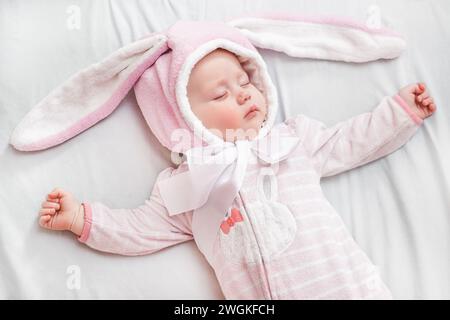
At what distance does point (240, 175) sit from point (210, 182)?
6 cm

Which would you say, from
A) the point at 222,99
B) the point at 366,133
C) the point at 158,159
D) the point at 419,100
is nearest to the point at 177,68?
the point at 222,99

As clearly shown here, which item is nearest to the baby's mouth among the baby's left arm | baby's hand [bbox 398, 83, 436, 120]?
the baby's left arm

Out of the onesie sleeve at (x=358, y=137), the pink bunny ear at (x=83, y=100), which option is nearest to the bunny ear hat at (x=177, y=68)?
the pink bunny ear at (x=83, y=100)

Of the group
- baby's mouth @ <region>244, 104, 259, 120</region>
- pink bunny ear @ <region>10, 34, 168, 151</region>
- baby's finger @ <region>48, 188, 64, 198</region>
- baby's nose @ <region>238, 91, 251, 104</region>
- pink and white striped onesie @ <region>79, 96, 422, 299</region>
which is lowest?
pink and white striped onesie @ <region>79, 96, 422, 299</region>

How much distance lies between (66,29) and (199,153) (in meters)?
0.48

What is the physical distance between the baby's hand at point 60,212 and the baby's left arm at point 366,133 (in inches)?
20.0

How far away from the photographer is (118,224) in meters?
1.30

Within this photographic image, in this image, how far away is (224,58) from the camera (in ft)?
4.35

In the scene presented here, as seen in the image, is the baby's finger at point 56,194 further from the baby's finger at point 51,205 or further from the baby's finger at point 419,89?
the baby's finger at point 419,89

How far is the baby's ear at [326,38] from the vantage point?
1449 mm

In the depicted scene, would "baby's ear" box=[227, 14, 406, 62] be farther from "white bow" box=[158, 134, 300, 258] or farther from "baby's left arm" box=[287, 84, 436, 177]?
"white bow" box=[158, 134, 300, 258]

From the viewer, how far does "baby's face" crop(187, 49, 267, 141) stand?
4.27ft
